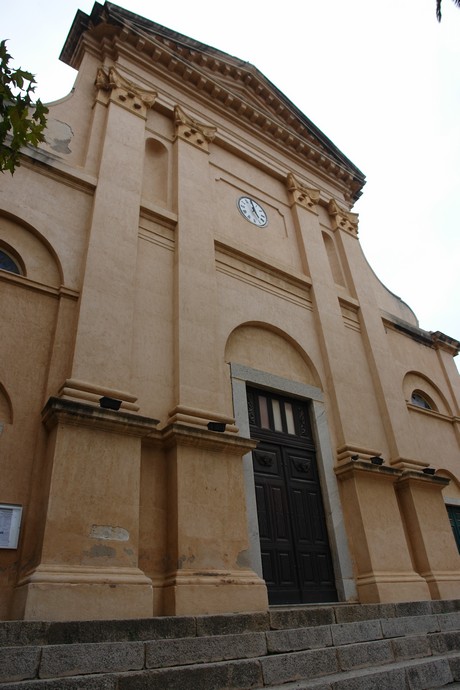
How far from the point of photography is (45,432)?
236 inches

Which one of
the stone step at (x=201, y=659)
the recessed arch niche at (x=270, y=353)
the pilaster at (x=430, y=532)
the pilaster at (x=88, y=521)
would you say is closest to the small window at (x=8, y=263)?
the pilaster at (x=88, y=521)

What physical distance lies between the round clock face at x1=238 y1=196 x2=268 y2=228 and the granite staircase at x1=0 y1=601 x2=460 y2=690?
8.24 meters

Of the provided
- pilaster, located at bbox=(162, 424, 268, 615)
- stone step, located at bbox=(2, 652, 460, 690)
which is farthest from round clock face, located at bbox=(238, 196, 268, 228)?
stone step, located at bbox=(2, 652, 460, 690)

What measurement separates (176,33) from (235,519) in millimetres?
11036

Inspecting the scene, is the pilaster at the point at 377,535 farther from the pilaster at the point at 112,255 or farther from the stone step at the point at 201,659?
the pilaster at the point at 112,255

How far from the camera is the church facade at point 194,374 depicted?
18.6ft

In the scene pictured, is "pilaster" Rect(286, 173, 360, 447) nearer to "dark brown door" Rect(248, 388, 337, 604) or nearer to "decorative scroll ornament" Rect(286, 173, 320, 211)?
"decorative scroll ornament" Rect(286, 173, 320, 211)

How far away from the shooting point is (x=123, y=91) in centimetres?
995

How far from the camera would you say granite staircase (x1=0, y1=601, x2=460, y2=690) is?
3.55 meters

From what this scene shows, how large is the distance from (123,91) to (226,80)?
13.4ft

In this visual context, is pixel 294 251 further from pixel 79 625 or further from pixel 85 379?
pixel 79 625

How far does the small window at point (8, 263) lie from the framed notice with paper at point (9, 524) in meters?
3.33

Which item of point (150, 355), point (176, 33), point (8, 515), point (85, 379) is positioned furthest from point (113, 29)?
point (8, 515)

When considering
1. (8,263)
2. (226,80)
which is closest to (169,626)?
(8,263)
